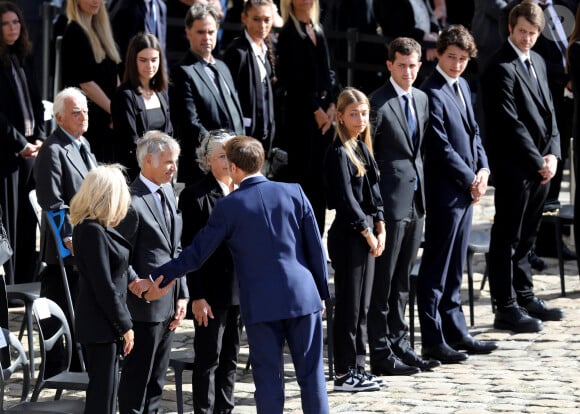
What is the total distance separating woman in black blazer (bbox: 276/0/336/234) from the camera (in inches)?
432

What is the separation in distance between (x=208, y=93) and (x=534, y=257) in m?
3.60

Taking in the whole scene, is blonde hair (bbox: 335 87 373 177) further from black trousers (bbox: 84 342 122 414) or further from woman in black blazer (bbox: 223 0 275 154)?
black trousers (bbox: 84 342 122 414)

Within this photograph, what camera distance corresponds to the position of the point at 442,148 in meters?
9.34

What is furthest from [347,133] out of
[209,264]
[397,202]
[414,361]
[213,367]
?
[213,367]

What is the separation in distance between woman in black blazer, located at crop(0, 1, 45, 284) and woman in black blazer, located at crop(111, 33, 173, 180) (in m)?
1.03

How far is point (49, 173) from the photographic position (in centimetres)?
876

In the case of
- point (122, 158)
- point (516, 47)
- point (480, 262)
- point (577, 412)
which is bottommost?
point (577, 412)

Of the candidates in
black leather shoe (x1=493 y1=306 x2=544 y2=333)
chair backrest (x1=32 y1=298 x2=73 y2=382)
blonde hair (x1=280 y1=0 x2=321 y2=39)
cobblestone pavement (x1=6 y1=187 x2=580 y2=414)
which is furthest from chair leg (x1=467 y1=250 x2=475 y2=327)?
chair backrest (x1=32 y1=298 x2=73 y2=382)

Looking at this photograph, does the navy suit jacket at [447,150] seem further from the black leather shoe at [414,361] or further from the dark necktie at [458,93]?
the black leather shoe at [414,361]

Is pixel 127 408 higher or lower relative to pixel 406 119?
lower

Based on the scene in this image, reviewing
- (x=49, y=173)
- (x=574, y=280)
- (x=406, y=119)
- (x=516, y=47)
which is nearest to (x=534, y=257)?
(x=574, y=280)

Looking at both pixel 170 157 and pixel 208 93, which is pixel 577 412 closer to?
pixel 170 157

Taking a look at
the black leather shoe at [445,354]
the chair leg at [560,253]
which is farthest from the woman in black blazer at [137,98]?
the chair leg at [560,253]

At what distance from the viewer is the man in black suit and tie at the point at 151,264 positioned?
750 centimetres
